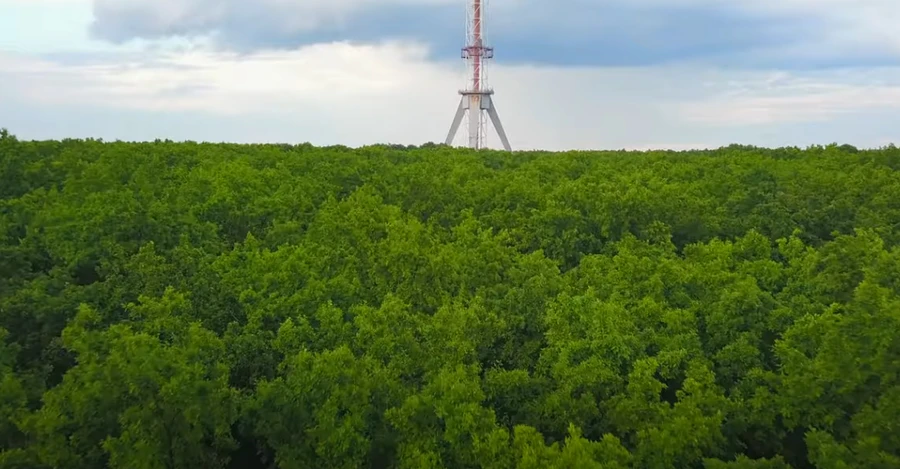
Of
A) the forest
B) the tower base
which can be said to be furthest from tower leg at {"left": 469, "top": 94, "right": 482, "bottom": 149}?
the forest

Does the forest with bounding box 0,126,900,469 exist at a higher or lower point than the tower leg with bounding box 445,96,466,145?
lower

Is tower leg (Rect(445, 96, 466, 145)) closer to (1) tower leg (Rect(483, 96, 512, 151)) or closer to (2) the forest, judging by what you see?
(1) tower leg (Rect(483, 96, 512, 151))

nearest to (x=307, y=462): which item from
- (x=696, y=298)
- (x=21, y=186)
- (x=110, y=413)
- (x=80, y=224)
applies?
(x=110, y=413)

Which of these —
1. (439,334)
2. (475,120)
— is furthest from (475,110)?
(439,334)

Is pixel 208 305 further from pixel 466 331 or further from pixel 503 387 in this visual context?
pixel 503 387

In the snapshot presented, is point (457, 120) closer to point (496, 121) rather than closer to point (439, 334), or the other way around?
point (496, 121)

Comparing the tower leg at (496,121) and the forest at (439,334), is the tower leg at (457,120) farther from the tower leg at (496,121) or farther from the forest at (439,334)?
the forest at (439,334)

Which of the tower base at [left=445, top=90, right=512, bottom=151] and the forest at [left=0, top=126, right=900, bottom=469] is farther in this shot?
the tower base at [left=445, top=90, right=512, bottom=151]

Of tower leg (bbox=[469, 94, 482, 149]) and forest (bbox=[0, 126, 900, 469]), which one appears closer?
forest (bbox=[0, 126, 900, 469])

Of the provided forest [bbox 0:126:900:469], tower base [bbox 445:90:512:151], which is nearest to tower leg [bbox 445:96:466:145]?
tower base [bbox 445:90:512:151]
